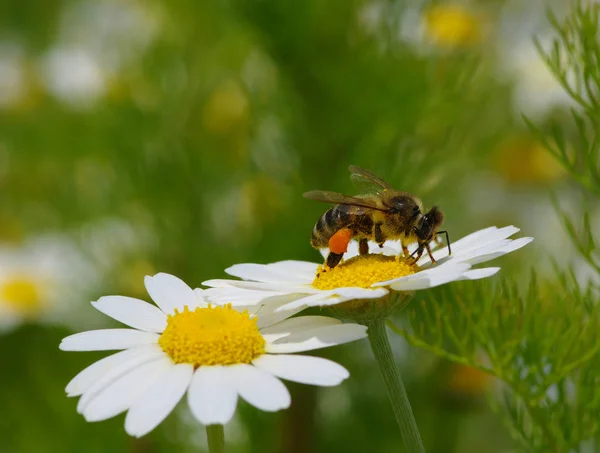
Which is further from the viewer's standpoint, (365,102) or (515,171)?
(515,171)

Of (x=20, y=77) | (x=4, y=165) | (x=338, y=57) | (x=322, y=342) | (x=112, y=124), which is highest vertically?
(x=20, y=77)

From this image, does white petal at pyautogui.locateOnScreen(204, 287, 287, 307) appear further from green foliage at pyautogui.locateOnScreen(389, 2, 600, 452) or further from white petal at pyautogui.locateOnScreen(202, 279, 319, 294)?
green foliage at pyautogui.locateOnScreen(389, 2, 600, 452)

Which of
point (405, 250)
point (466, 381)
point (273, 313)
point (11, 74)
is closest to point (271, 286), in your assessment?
point (273, 313)

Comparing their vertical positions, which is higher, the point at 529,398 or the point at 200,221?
the point at 200,221

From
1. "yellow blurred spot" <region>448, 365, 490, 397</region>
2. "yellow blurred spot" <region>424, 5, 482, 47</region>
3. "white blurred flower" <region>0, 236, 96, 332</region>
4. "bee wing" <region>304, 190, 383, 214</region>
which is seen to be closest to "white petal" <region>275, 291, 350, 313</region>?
"bee wing" <region>304, 190, 383, 214</region>

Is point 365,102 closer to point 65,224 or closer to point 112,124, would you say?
point 112,124

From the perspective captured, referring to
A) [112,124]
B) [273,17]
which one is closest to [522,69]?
[273,17]

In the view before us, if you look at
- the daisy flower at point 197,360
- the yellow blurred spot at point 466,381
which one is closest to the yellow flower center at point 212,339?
the daisy flower at point 197,360
